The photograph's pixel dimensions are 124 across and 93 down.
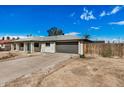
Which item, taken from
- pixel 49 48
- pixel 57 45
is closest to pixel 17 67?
pixel 57 45

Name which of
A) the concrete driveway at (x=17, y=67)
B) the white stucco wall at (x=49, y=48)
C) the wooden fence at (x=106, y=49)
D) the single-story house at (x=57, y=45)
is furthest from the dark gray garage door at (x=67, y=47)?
the concrete driveway at (x=17, y=67)

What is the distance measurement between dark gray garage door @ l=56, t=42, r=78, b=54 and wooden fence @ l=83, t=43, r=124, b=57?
3.32 meters

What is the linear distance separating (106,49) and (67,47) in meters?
7.65

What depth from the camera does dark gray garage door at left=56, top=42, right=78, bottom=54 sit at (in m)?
24.0

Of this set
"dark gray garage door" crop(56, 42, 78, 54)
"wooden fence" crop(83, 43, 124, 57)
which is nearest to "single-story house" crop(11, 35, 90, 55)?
"dark gray garage door" crop(56, 42, 78, 54)

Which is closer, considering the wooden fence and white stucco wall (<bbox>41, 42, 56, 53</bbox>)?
the wooden fence

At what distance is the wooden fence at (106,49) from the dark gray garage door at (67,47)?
10.9 feet

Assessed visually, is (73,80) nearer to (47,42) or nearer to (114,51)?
(114,51)

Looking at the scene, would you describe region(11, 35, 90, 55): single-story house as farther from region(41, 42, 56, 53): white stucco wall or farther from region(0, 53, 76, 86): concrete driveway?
region(0, 53, 76, 86): concrete driveway

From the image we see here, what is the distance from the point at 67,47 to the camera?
2494cm

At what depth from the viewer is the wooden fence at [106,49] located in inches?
693

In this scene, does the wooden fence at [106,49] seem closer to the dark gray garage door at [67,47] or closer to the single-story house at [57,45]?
the single-story house at [57,45]

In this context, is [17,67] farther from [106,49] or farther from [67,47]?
[67,47]
